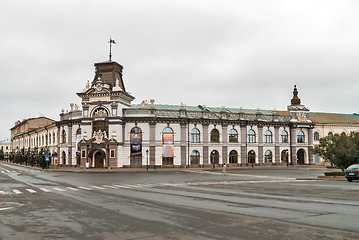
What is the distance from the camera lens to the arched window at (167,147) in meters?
56.9

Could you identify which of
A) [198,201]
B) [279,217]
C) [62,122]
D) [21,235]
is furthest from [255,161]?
[21,235]

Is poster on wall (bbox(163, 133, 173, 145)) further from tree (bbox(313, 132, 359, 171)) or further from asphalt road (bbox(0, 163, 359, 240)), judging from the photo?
asphalt road (bbox(0, 163, 359, 240))

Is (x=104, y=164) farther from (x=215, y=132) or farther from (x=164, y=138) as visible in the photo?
(x=215, y=132)

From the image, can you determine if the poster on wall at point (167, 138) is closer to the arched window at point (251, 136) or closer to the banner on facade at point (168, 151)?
the banner on facade at point (168, 151)

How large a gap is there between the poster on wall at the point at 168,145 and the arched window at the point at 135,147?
4.11 m

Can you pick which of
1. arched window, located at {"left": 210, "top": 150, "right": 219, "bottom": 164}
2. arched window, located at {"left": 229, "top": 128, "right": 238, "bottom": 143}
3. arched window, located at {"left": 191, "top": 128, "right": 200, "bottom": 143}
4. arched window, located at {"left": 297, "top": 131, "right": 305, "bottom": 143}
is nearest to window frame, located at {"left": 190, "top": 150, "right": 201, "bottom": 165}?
arched window, located at {"left": 191, "top": 128, "right": 200, "bottom": 143}

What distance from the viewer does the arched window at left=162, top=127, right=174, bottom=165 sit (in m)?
56.9

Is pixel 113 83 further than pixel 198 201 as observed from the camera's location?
Yes

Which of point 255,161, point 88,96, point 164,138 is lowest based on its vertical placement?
point 255,161

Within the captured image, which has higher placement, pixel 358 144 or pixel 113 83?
pixel 113 83

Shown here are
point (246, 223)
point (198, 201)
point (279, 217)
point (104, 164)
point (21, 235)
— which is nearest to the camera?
point (21, 235)

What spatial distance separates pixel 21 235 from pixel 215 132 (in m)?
53.3

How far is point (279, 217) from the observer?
1093 centimetres

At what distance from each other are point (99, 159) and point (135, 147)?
6.69 meters
